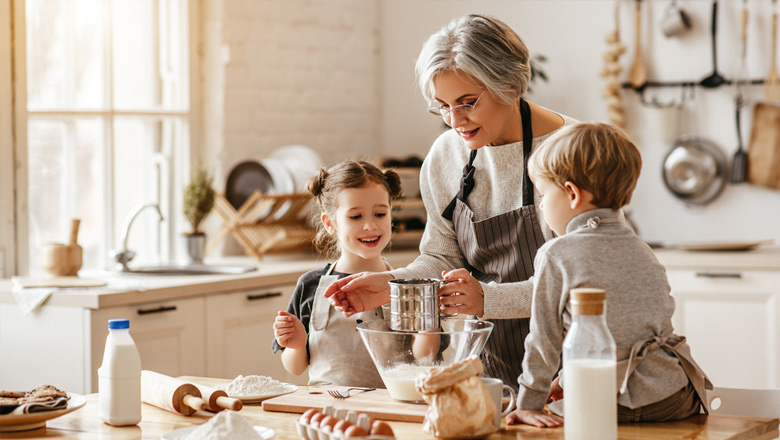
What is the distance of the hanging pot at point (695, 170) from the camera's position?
4344 mm

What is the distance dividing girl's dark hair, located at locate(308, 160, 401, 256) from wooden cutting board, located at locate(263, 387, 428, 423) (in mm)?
679

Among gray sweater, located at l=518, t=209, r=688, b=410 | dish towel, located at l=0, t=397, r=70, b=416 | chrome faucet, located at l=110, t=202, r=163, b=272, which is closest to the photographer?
gray sweater, located at l=518, t=209, r=688, b=410

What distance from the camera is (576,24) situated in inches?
180

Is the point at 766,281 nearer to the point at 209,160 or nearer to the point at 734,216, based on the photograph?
the point at 734,216

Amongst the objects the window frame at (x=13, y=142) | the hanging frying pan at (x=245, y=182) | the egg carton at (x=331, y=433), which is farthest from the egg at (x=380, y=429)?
the hanging frying pan at (x=245, y=182)

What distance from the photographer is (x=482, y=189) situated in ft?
7.18

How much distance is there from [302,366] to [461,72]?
0.81 m

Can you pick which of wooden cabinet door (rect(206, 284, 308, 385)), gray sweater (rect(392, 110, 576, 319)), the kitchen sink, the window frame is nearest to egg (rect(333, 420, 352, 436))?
gray sweater (rect(392, 110, 576, 319))

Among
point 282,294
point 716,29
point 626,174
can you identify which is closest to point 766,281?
point 716,29

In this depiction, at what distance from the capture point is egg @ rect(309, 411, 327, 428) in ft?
4.76

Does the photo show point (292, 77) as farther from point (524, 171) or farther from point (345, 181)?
point (524, 171)

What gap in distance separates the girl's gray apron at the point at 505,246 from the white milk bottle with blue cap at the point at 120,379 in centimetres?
84

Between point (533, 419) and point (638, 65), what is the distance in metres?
3.21

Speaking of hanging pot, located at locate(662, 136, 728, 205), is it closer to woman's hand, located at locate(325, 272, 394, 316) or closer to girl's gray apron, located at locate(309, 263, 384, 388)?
girl's gray apron, located at locate(309, 263, 384, 388)
